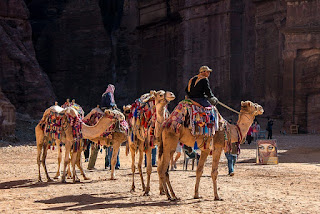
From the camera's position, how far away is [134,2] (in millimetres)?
49656

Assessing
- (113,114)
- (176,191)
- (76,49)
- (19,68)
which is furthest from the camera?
(76,49)

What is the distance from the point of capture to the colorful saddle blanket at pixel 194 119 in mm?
10156

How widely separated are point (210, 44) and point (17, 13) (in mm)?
15092

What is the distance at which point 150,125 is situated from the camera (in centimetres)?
1141

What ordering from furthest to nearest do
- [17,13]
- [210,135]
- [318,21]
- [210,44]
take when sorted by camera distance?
[210,44] → [17,13] → [318,21] → [210,135]

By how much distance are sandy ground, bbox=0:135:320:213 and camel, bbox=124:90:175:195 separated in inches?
38.3

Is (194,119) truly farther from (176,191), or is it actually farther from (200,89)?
(176,191)

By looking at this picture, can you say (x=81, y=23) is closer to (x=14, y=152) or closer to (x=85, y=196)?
(x=14, y=152)

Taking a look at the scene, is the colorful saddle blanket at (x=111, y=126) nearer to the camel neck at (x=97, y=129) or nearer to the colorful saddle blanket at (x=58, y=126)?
the camel neck at (x=97, y=129)

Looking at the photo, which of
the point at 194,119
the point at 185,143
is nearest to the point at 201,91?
the point at 194,119

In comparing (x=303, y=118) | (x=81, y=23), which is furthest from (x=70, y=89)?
(x=303, y=118)

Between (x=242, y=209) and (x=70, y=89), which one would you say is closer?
(x=242, y=209)

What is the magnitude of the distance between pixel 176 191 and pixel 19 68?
2805 cm

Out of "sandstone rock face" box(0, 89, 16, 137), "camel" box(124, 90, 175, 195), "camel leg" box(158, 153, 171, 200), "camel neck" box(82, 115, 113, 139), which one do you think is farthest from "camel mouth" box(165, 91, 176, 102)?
"sandstone rock face" box(0, 89, 16, 137)
